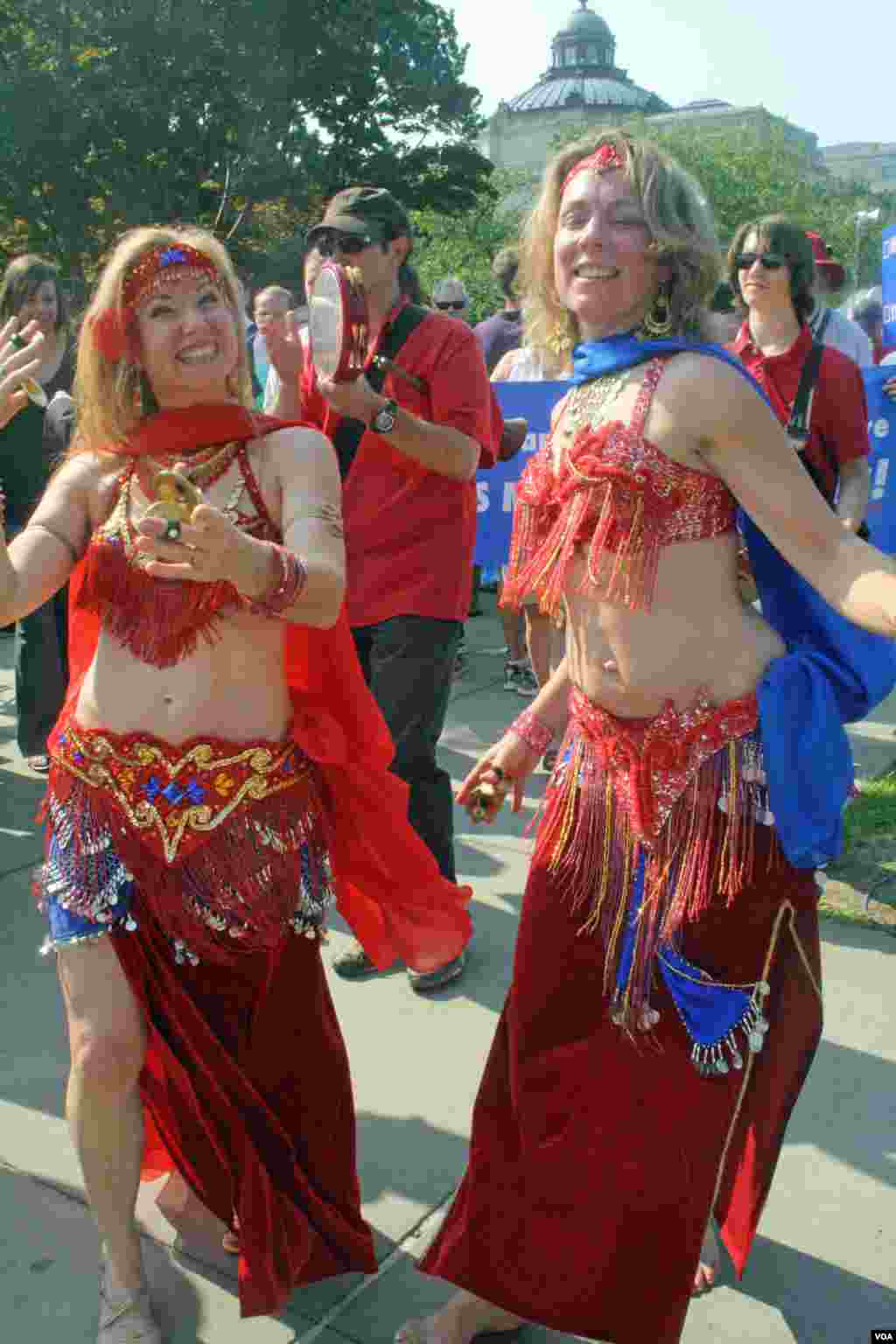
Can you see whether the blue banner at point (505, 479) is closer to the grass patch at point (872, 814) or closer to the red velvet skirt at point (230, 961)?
the grass patch at point (872, 814)

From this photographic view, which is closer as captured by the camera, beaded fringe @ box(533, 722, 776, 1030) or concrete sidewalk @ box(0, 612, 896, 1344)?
beaded fringe @ box(533, 722, 776, 1030)

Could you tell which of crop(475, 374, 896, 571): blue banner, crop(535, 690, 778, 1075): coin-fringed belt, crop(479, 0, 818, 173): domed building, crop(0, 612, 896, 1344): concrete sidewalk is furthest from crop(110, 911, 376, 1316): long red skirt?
crop(479, 0, 818, 173): domed building

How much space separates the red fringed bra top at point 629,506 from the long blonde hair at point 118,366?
2.21 feet

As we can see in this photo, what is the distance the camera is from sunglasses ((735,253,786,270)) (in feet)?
12.6

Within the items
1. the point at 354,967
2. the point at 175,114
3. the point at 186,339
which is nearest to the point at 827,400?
the point at 354,967

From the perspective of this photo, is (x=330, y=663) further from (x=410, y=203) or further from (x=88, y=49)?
(x=410, y=203)

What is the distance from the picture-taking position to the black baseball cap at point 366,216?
3.32 meters

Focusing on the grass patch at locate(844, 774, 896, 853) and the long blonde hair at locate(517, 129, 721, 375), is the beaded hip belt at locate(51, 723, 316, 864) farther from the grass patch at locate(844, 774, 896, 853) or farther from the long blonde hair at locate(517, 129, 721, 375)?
the grass patch at locate(844, 774, 896, 853)

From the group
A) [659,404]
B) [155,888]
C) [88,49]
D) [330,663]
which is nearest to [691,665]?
[659,404]

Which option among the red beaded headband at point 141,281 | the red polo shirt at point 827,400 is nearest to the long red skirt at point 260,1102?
the red beaded headband at point 141,281

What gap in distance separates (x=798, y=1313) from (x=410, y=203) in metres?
31.1

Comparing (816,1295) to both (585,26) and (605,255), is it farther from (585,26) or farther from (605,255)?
(585,26)

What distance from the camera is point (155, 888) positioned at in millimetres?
2109

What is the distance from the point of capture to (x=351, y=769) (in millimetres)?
2311
